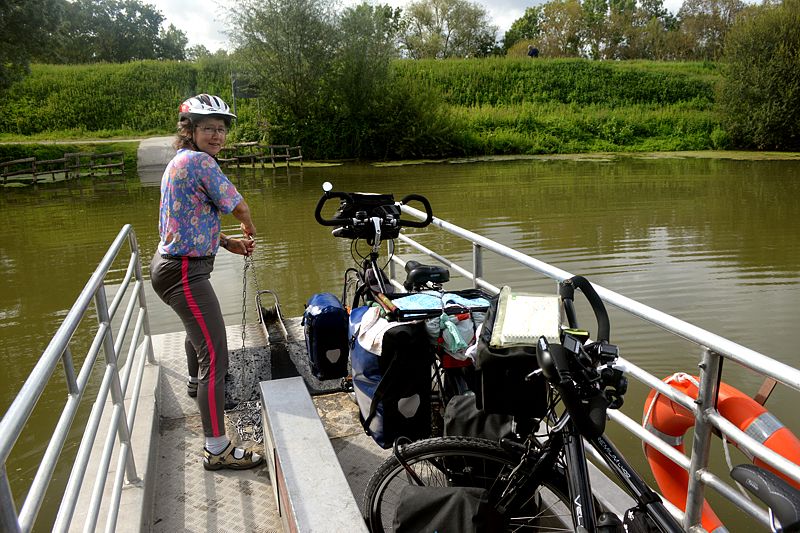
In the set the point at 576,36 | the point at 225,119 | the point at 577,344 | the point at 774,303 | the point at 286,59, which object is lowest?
the point at 774,303

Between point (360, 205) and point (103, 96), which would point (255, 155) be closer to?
point (103, 96)

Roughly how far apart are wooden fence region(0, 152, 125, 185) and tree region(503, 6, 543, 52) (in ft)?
182

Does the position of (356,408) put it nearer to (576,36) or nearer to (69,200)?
(69,200)

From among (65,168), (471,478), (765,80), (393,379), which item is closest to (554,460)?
(471,478)

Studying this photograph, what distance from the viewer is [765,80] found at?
1207 inches

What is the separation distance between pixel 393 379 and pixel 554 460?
73 cm

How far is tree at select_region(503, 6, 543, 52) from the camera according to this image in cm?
7183

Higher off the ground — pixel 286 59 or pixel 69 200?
pixel 286 59

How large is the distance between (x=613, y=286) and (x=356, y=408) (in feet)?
17.1

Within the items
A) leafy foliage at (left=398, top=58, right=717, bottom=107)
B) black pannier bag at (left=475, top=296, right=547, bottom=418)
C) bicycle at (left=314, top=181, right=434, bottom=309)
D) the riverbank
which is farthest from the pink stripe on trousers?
leafy foliage at (left=398, top=58, right=717, bottom=107)

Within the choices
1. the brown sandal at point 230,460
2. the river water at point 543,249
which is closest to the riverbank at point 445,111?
the river water at point 543,249

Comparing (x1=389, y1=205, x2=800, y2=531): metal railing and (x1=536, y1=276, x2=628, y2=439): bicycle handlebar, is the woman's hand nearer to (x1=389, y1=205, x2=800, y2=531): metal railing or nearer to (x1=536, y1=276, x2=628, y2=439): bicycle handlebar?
(x1=389, y1=205, x2=800, y2=531): metal railing

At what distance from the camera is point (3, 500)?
114 cm

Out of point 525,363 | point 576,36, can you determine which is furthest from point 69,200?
point 576,36
